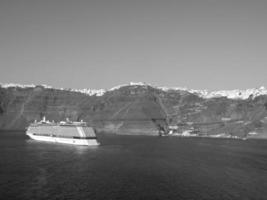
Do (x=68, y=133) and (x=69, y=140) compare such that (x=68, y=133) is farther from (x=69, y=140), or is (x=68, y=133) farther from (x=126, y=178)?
(x=126, y=178)

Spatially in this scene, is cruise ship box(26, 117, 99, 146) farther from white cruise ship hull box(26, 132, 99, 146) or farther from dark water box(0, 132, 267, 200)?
dark water box(0, 132, 267, 200)

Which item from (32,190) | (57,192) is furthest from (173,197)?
(32,190)

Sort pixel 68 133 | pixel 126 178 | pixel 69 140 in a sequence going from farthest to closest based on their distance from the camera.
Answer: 1. pixel 68 133
2. pixel 69 140
3. pixel 126 178

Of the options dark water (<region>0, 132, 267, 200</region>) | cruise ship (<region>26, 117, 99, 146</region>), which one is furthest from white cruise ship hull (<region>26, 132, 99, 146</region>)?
dark water (<region>0, 132, 267, 200</region>)

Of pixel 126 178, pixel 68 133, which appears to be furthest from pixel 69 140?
pixel 126 178

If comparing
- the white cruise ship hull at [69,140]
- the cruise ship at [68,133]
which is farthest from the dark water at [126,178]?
the cruise ship at [68,133]

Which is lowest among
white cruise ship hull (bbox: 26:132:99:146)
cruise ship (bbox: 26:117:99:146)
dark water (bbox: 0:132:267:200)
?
dark water (bbox: 0:132:267:200)

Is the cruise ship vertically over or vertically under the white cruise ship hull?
over

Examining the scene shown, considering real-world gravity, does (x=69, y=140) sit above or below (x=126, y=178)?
above
